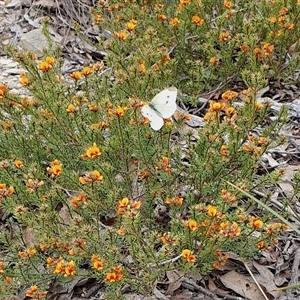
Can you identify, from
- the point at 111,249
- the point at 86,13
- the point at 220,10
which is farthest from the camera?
the point at 86,13

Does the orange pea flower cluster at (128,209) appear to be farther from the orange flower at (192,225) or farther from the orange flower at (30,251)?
the orange flower at (30,251)

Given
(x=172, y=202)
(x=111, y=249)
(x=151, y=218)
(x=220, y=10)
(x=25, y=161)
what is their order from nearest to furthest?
(x=111, y=249) → (x=172, y=202) → (x=151, y=218) → (x=25, y=161) → (x=220, y=10)

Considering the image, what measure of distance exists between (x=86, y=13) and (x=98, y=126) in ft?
9.62

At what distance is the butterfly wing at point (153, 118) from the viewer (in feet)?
7.57

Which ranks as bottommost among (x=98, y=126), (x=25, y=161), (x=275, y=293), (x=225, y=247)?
(x=275, y=293)

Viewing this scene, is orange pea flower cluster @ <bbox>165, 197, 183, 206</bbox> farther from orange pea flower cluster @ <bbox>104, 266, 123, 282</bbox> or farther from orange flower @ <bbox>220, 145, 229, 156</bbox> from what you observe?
orange pea flower cluster @ <bbox>104, 266, 123, 282</bbox>

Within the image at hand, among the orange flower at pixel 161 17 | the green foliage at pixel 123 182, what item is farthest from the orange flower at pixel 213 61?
the orange flower at pixel 161 17

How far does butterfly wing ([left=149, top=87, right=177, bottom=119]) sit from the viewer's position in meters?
2.43

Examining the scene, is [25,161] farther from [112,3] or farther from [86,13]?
[86,13]

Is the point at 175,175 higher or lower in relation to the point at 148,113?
lower

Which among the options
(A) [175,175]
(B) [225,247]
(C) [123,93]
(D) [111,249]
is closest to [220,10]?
(C) [123,93]

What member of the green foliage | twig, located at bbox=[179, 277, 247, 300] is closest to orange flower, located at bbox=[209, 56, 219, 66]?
the green foliage

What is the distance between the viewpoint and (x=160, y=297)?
250 centimetres

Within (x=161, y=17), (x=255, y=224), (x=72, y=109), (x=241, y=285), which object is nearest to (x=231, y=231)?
(x=255, y=224)
